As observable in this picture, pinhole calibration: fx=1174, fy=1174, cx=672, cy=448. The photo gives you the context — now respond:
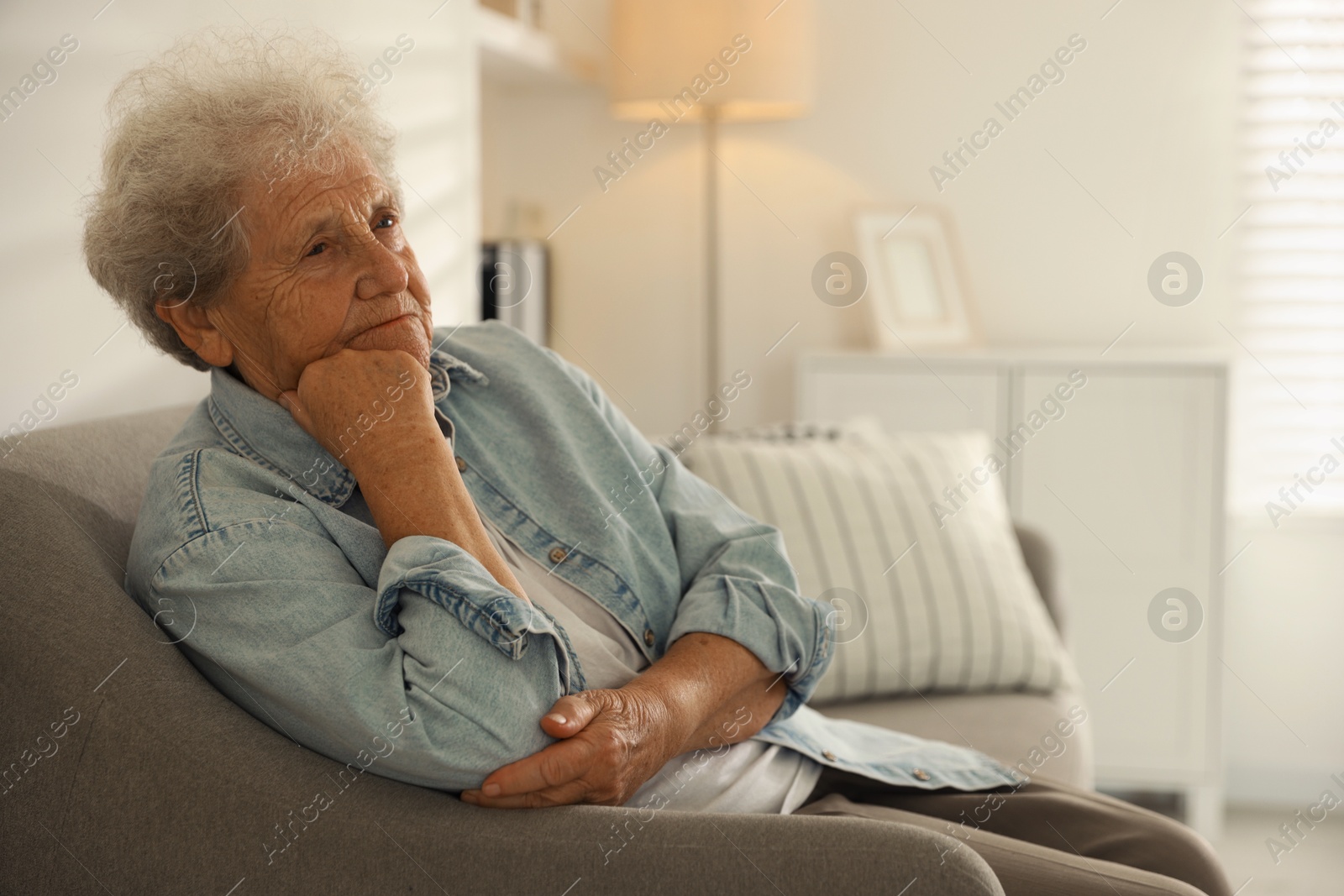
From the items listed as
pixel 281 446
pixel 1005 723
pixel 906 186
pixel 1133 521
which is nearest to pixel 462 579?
pixel 281 446

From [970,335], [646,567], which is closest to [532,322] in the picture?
[970,335]

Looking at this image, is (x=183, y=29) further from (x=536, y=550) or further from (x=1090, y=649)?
(x=1090, y=649)

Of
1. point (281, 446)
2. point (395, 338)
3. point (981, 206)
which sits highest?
point (981, 206)

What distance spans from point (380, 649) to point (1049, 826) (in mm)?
778

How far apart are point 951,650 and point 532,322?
1.61 metres

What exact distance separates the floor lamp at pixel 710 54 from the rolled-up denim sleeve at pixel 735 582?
1673 mm

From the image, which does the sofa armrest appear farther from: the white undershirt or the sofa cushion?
the white undershirt

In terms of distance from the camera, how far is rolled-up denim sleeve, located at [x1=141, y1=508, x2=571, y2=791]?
3.11ft

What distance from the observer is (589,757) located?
3.23ft

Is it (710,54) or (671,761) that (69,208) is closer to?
(671,761)

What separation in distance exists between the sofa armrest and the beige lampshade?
1.32 meters

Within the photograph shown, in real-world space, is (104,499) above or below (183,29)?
below

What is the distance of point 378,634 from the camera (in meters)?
1.00

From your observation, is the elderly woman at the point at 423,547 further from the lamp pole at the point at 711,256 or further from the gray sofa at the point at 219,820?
the lamp pole at the point at 711,256
